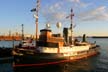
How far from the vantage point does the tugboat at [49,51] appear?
43719 mm

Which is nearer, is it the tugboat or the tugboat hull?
the tugboat hull

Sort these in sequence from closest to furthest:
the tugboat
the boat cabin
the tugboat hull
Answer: the tugboat hull < the tugboat < the boat cabin

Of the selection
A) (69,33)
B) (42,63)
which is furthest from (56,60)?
(69,33)

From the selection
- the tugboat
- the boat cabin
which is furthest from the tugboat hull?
the boat cabin

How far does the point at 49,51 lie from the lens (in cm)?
4738

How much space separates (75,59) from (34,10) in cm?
1711

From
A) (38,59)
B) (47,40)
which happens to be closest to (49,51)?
(38,59)

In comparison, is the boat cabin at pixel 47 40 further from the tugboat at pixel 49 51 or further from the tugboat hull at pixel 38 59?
the tugboat hull at pixel 38 59

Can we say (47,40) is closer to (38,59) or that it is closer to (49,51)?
(49,51)

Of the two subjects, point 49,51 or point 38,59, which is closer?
point 38,59

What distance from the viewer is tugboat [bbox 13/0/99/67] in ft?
143

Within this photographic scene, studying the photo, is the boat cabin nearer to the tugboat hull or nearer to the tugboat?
the tugboat

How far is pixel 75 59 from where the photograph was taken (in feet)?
190

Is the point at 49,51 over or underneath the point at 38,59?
over
